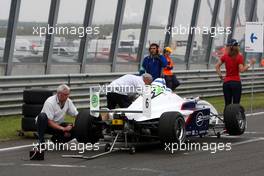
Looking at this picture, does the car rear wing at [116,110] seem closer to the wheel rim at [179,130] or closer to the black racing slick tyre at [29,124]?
the wheel rim at [179,130]

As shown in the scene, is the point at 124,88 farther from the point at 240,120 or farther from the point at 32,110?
the point at 240,120

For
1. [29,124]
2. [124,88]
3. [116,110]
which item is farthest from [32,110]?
[116,110]

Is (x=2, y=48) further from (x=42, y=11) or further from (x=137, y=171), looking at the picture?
(x=137, y=171)

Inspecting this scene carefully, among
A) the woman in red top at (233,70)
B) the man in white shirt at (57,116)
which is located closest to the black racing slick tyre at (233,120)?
the woman in red top at (233,70)

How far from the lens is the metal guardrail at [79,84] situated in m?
17.2

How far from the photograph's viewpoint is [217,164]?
10438 mm

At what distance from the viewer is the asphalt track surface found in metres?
9.82

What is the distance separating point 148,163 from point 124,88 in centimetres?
312

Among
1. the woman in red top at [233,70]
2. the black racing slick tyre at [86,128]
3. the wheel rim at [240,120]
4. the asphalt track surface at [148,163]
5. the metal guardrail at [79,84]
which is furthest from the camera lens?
the metal guardrail at [79,84]

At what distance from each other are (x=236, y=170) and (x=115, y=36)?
1210 centimetres

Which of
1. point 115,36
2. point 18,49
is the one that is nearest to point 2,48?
point 18,49

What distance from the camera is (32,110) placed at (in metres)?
13.8

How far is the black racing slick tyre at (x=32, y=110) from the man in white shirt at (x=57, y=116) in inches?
51.8

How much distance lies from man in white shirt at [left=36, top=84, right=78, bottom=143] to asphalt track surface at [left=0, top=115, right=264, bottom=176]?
41 centimetres
